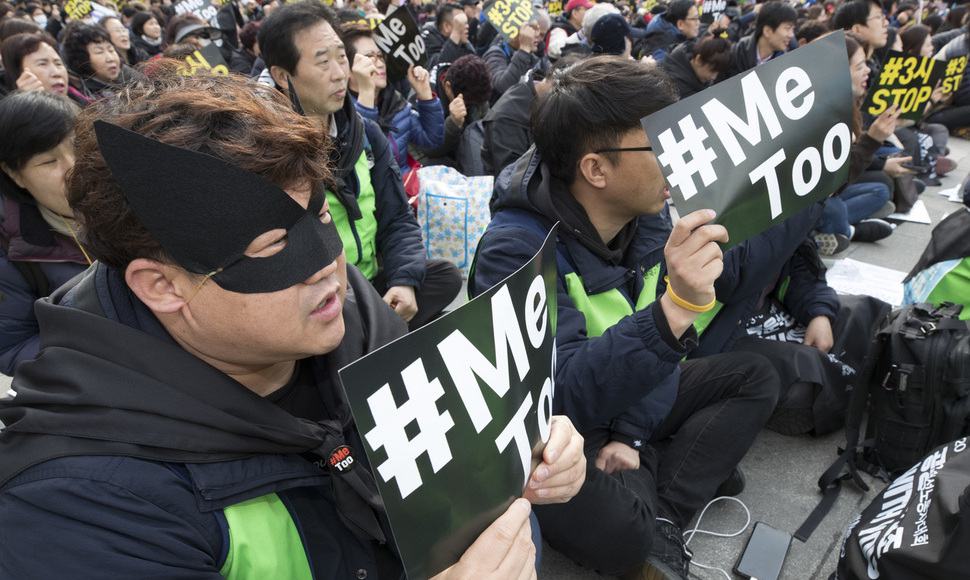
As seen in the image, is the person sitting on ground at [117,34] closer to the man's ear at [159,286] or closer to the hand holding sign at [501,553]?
the man's ear at [159,286]

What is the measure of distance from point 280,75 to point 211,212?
2.26 m

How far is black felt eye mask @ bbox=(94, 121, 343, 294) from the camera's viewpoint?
1.01m

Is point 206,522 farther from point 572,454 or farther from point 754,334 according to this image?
point 754,334

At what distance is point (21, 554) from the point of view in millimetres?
995

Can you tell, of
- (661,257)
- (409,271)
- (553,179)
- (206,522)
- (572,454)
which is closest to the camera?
(206,522)

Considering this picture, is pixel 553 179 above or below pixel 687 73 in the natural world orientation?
above

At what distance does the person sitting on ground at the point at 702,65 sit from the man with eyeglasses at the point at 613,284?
3.75 m

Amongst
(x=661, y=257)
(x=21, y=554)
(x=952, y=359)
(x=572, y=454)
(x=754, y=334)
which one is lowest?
(x=754, y=334)

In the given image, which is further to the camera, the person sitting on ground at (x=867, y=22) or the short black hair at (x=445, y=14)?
the short black hair at (x=445, y=14)

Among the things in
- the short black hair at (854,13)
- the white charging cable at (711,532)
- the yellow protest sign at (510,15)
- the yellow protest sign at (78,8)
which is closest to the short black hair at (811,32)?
the short black hair at (854,13)

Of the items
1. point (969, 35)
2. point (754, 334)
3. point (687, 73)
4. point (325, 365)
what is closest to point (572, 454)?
point (325, 365)

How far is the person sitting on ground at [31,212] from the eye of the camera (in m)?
2.22

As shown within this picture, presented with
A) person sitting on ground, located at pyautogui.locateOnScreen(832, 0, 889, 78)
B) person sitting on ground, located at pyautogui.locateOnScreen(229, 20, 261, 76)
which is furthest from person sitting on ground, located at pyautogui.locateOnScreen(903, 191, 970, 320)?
person sitting on ground, located at pyautogui.locateOnScreen(229, 20, 261, 76)

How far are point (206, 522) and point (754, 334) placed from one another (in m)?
2.73
